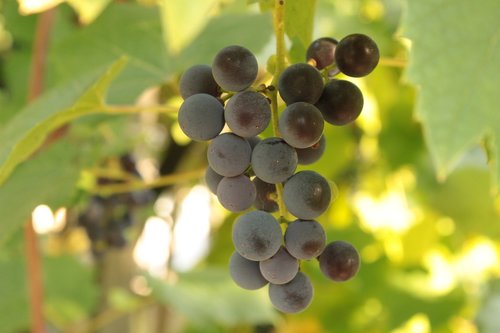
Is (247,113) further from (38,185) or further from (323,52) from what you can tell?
(38,185)

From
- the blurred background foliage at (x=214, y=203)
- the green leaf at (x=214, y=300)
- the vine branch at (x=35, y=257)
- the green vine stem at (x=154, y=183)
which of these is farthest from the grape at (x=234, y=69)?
the green leaf at (x=214, y=300)

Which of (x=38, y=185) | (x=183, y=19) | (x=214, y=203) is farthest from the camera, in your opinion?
(x=214, y=203)

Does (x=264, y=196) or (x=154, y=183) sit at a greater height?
(x=154, y=183)

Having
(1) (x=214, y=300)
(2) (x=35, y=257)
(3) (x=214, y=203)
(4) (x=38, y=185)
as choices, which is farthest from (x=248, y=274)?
(3) (x=214, y=203)

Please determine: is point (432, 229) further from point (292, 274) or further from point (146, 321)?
point (292, 274)

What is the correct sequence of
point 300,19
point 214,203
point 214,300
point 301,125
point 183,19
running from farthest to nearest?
A: point 214,203 → point 214,300 → point 300,19 → point 301,125 → point 183,19

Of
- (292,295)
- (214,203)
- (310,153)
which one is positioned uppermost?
(214,203)

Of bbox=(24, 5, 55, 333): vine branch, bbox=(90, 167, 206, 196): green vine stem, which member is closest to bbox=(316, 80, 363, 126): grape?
bbox=(90, 167, 206, 196): green vine stem

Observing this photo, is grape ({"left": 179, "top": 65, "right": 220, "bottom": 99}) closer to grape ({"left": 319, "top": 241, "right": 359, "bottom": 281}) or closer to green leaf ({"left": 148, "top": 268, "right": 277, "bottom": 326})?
grape ({"left": 319, "top": 241, "right": 359, "bottom": 281})
